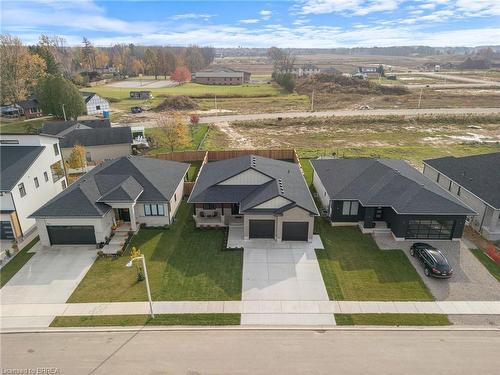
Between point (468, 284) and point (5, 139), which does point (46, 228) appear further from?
point (468, 284)

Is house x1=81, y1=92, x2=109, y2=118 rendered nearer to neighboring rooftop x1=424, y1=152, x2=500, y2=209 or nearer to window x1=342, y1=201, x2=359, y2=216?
window x1=342, y1=201, x2=359, y2=216

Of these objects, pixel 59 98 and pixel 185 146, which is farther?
pixel 59 98

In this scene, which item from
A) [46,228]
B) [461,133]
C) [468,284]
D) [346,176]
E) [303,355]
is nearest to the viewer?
[303,355]

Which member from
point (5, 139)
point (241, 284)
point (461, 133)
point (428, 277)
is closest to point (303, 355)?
point (241, 284)

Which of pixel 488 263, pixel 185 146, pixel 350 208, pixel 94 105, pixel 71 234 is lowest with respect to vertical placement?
pixel 488 263

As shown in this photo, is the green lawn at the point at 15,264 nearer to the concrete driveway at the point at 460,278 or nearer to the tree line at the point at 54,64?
the concrete driveway at the point at 460,278

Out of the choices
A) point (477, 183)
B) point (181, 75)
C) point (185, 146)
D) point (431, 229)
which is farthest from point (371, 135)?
point (181, 75)

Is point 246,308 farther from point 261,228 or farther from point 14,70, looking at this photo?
point 14,70
